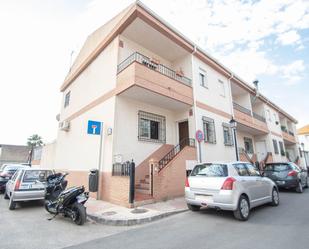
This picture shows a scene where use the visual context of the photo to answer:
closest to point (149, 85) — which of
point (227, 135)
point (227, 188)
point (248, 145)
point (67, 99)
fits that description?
point (227, 188)

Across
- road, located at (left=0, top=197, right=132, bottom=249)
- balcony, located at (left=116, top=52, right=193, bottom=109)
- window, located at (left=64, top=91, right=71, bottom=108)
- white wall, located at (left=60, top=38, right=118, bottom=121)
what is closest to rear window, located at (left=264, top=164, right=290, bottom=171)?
balcony, located at (left=116, top=52, right=193, bottom=109)

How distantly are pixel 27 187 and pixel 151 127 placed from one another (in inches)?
247

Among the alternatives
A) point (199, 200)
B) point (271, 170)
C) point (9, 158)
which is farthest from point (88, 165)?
point (9, 158)

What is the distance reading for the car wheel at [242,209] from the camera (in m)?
5.06

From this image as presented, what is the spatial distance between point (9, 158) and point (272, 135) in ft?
156

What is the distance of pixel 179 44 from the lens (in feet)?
35.8

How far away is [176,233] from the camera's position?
435 centimetres

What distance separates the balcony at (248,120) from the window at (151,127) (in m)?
7.22

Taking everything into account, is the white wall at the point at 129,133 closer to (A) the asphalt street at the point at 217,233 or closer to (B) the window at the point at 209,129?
(B) the window at the point at 209,129

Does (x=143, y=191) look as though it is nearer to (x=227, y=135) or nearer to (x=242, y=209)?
(x=242, y=209)

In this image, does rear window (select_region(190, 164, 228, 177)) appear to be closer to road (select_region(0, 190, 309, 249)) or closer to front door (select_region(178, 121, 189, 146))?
road (select_region(0, 190, 309, 249))

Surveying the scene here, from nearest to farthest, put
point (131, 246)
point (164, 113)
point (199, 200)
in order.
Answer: point (131, 246)
point (199, 200)
point (164, 113)

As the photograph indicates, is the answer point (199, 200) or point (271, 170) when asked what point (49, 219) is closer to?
point (199, 200)

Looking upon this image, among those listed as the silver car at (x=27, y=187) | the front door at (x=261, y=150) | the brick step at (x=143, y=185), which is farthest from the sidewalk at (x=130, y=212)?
the front door at (x=261, y=150)
